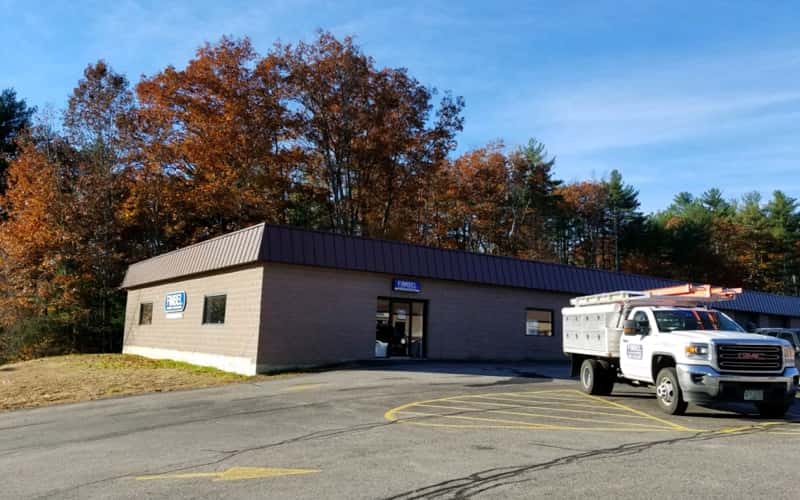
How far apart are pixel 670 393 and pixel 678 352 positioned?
872mm

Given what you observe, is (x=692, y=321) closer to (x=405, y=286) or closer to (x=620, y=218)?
(x=405, y=286)

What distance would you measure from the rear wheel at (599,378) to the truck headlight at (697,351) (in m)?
3.16

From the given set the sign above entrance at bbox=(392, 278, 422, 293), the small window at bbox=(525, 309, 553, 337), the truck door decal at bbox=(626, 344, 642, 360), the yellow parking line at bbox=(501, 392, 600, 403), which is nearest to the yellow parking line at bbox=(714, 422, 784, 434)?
the truck door decal at bbox=(626, 344, 642, 360)

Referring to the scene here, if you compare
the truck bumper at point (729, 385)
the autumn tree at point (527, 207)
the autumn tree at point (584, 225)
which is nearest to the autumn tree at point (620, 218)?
the autumn tree at point (584, 225)

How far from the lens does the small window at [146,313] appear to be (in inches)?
1126

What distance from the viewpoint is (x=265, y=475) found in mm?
6840

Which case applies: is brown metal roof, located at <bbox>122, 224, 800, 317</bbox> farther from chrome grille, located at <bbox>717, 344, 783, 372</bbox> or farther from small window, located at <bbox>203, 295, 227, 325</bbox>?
chrome grille, located at <bbox>717, 344, 783, 372</bbox>

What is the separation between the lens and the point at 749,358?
10.5 m

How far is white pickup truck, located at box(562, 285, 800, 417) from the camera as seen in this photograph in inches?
408

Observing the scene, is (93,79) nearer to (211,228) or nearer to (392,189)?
(211,228)

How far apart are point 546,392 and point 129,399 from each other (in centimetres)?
1016

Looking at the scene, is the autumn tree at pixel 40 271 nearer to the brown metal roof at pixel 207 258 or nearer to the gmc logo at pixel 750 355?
the brown metal roof at pixel 207 258

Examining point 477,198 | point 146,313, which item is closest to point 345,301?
point 146,313


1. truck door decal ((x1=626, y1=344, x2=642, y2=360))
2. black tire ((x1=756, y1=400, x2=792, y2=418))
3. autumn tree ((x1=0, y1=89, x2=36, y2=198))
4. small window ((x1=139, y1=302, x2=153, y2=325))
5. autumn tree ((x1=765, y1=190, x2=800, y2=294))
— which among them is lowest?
black tire ((x1=756, y1=400, x2=792, y2=418))
